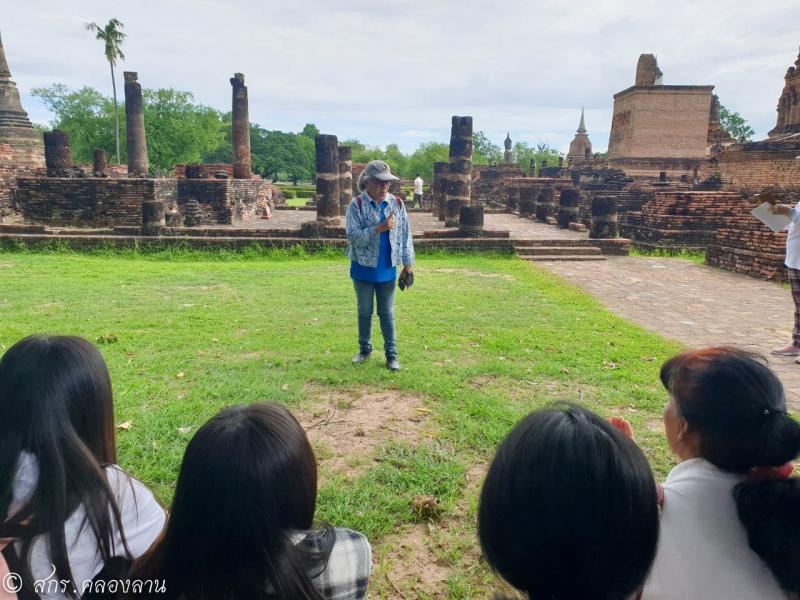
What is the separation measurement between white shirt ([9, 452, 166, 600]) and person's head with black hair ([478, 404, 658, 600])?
1.00 metres

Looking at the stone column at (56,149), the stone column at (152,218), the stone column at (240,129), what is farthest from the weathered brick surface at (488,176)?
the stone column at (152,218)

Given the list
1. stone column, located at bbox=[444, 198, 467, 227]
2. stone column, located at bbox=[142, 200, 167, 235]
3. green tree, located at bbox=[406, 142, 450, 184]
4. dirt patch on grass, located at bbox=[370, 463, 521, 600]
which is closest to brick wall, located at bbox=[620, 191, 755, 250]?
stone column, located at bbox=[444, 198, 467, 227]

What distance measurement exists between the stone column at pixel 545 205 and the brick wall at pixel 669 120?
11173 mm

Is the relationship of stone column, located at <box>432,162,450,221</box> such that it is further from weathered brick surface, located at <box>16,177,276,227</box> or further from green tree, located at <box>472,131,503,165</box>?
green tree, located at <box>472,131,503,165</box>

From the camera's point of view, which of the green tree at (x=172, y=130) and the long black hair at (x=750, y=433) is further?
the green tree at (x=172, y=130)

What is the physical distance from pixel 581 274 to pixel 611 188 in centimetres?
1141

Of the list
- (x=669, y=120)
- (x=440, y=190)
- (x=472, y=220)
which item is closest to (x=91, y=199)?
(x=472, y=220)

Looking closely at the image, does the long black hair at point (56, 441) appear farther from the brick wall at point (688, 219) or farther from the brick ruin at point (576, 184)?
the brick wall at point (688, 219)

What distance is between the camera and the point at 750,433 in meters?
1.46

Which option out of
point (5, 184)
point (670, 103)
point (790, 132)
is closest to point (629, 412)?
point (5, 184)

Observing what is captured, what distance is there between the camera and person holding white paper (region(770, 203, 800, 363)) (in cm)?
498

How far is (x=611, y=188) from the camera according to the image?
1997cm

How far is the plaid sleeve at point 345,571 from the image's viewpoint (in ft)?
4.72

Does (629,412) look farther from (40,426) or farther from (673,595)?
(40,426)
